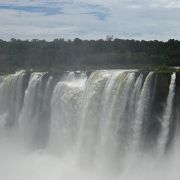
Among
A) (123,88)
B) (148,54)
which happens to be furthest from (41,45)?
(123,88)

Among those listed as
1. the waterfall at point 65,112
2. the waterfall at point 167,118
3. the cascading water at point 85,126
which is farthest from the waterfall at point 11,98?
the waterfall at point 167,118

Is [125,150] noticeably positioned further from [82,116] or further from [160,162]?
[82,116]

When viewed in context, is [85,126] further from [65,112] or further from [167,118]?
[167,118]

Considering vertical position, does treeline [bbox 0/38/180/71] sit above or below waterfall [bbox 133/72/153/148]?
above

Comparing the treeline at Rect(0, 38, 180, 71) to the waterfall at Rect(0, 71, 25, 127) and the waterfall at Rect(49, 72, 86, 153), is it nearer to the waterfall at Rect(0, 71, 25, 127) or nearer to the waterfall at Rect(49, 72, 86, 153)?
the waterfall at Rect(0, 71, 25, 127)

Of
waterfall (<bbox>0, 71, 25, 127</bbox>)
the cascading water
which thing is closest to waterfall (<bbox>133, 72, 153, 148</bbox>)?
the cascading water

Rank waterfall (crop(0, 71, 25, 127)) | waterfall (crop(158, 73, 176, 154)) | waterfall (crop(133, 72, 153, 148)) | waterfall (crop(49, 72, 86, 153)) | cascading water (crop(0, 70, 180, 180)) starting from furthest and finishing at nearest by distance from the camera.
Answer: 1. waterfall (crop(0, 71, 25, 127))
2. waterfall (crop(49, 72, 86, 153))
3. waterfall (crop(133, 72, 153, 148))
4. cascading water (crop(0, 70, 180, 180))
5. waterfall (crop(158, 73, 176, 154))

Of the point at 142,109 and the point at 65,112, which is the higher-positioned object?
the point at 142,109

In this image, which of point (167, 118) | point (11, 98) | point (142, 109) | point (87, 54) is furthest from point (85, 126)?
point (87, 54)
